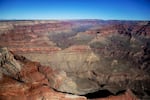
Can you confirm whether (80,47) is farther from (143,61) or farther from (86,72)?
(143,61)

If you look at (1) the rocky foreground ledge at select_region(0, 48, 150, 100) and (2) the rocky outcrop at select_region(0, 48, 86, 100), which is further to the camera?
(1) the rocky foreground ledge at select_region(0, 48, 150, 100)

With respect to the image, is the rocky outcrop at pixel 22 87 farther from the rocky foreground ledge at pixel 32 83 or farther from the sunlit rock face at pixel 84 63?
the sunlit rock face at pixel 84 63

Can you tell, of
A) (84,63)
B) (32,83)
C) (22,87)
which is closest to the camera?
(22,87)

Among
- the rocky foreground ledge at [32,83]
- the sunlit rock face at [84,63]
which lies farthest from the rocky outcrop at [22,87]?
the sunlit rock face at [84,63]

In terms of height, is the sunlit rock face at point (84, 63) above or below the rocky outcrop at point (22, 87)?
below

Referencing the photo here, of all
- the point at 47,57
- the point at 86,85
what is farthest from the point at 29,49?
the point at 86,85

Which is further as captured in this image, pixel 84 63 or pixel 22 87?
pixel 84 63

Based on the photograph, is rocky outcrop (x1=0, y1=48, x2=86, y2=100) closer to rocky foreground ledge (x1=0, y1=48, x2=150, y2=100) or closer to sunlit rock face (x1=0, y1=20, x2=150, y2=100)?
rocky foreground ledge (x1=0, y1=48, x2=150, y2=100)

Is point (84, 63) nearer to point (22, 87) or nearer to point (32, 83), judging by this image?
point (32, 83)

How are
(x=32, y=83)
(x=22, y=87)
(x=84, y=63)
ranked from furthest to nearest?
(x=84, y=63) → (x=32, y=83) → (x=22, y=87)

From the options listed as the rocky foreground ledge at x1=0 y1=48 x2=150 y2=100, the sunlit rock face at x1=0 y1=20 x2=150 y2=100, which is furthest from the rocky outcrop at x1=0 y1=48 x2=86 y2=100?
the sunlit rock face at x1=0 y1=20 x2=150 y2=100

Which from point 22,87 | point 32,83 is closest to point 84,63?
point 32,83
